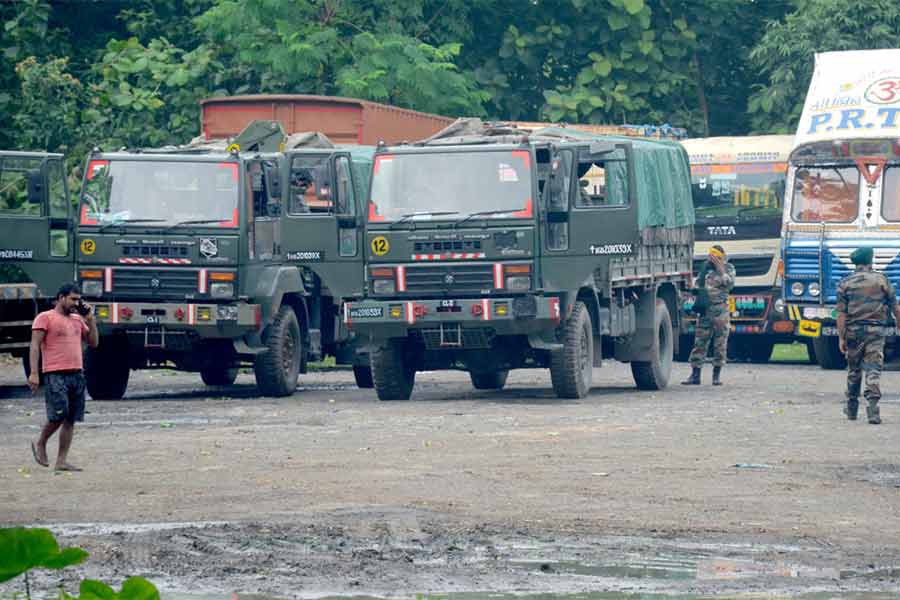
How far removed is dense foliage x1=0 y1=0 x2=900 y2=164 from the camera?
104 feet

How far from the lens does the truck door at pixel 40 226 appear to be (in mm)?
19641

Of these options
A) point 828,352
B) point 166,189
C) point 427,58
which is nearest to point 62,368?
point 166,189

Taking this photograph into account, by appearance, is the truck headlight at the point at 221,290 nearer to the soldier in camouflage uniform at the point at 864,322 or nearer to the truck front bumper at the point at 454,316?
the truck front bumper at the point at 454,316

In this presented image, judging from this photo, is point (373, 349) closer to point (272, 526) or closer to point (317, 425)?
point (317, 425)

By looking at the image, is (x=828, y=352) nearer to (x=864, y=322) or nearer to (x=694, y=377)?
(x=694, y=377)

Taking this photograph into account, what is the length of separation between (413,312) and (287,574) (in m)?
9.99

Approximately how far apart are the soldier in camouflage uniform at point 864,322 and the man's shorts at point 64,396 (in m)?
7.41

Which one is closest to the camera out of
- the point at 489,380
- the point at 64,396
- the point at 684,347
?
→ the point at 64,396

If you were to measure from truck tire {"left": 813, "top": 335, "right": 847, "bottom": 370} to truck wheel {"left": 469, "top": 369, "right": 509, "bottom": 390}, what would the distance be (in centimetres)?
538

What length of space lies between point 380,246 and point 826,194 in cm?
753

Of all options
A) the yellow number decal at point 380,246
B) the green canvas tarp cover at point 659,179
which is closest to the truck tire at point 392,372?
the yellow number decal at point 380,246

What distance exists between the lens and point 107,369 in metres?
20.7

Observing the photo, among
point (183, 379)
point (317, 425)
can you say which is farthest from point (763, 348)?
point (317, 425)

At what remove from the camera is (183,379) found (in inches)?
993
